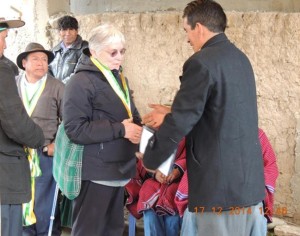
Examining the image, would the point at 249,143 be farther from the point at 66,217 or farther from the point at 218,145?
the point at 66,217

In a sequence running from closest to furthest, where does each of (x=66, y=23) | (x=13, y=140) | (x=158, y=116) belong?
(x=158, y=116) → (x=13, y=140) → (x=66, y=23)

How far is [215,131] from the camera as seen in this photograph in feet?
7.64

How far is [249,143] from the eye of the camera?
7.88 feet

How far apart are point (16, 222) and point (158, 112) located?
1.19 m

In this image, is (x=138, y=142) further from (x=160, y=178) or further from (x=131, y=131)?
(x=160, y=178)

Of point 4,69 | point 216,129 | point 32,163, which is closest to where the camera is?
point 216,129

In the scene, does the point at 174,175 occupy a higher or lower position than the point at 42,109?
lower

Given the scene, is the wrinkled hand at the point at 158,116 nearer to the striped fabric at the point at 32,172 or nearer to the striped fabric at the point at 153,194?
the striped fabric at the point at 32,172

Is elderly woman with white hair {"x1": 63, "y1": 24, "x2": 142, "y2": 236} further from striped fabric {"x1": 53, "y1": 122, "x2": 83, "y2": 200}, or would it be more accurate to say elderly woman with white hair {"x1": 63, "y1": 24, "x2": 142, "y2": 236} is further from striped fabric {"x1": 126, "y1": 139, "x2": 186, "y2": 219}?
striped fabric {"x1": 126, "y1": 139, "x2": 186, "y2": 219}

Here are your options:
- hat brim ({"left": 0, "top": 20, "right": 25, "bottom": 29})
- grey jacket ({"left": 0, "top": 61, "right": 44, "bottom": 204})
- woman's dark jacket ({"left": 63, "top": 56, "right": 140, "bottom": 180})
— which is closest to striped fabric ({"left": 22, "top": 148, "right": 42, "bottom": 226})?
grey jacket ({"left": 0, "top": 61, "right": 44, "bottom": 204})

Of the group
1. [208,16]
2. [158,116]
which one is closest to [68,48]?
[158,116]

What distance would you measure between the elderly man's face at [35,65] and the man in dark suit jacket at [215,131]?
1.94 metres

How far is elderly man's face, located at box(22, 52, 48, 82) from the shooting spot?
4121mm

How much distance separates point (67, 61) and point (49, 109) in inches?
39.6
